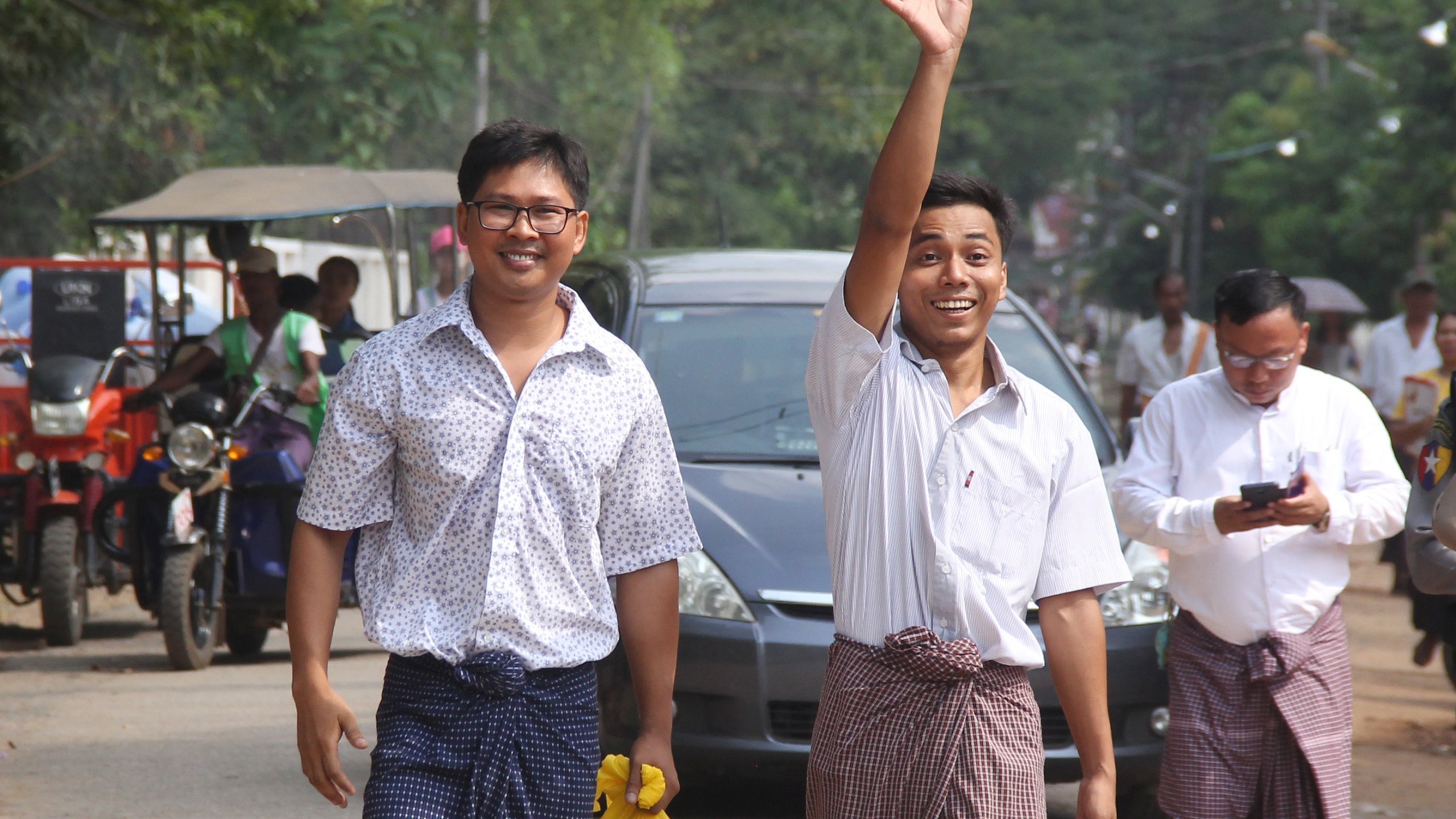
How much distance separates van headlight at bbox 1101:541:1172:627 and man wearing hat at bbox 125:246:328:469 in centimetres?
421

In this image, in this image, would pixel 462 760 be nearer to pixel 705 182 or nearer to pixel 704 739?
pixel 704 739

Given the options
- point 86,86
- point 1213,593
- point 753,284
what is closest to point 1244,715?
point 1213,593

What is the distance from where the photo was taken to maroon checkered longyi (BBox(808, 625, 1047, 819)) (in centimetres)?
301

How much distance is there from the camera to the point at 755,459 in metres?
5.93

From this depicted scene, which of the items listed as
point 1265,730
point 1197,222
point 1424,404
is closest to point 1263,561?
point 1265,730

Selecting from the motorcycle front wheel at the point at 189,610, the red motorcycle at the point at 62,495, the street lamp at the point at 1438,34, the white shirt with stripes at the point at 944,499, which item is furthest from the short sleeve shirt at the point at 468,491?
the street lamp at the point at 1438,34

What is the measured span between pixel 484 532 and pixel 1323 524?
7.22 feet

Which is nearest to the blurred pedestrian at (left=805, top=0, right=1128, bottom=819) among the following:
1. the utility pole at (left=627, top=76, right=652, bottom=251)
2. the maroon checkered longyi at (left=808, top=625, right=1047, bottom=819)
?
the maroon checkered longyi at (left=808, top=625, right=1047, bottom=819)

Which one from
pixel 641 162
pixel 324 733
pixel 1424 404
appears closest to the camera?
pixel 324 733

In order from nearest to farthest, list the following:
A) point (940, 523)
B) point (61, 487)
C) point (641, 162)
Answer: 1. point (940, 523)
2. point (61, 487)
3. point (641, 162)

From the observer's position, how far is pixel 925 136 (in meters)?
2.94

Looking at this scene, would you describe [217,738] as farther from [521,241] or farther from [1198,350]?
[1198,350]

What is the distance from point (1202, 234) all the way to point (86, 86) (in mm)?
43535

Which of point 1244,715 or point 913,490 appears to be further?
point 1244,715
